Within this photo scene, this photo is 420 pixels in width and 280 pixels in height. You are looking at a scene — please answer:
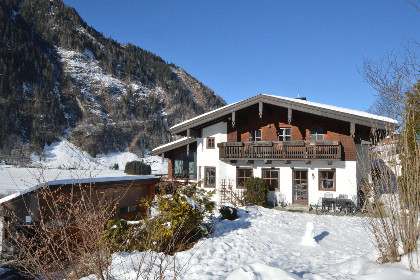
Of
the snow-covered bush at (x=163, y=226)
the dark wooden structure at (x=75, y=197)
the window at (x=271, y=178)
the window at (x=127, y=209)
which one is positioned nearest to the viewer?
the snow-covered bush at (x=163, y=226)

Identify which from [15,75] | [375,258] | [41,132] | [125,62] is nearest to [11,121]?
[41,132]

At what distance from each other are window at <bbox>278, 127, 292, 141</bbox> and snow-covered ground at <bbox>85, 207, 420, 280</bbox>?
18.2 ft

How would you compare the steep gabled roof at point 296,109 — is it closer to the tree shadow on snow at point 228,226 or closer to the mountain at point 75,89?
the tree shadow on snow at point 228,226

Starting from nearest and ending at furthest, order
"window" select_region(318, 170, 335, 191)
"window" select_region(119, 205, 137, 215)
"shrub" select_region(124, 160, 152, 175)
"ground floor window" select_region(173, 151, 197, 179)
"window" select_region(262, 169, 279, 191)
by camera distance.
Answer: "window" select_region(119, 205, 137, 215)
"window" select_region(318, 170, 335, 191)
"window" select_region(262, 169, 279, 191)
"ground floor window" select_region(173, 151, 197, 179)
"shrub" select_region(124, 160, 152, 175)

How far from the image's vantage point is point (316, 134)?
16.3 metres

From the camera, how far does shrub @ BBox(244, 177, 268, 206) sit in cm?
1557

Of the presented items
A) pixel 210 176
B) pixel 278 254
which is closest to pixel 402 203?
pixel 278 254

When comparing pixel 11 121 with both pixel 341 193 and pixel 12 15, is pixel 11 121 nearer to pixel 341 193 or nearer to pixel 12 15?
pixel 12 15

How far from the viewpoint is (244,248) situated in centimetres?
838

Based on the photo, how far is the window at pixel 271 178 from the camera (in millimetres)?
16592

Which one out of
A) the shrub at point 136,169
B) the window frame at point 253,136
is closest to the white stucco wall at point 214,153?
the window frame at point 253,136

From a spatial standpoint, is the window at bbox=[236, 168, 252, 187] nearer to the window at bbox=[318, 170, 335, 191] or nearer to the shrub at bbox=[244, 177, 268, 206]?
the shrub at bbox=[244, 177, 268, 206]

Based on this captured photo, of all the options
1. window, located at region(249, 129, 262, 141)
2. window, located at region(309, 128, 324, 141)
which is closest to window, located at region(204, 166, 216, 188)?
window, located at region(249, 129, 262, 141)

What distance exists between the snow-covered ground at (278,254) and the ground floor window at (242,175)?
4.30m
